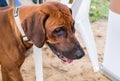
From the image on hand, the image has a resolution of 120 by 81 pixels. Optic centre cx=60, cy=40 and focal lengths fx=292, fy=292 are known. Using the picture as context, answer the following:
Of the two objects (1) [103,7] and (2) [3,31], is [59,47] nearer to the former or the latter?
(2) [3,31]

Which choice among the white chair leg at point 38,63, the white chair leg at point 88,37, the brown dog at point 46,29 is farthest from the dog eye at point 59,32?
the white chair leg at point 88,37

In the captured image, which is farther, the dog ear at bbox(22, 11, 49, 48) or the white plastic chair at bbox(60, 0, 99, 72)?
the white plastic chair at bbox(60, 0, 99, 72)

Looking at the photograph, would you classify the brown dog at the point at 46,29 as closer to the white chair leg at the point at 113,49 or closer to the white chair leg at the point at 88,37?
the white chair leg at the point at 113,49

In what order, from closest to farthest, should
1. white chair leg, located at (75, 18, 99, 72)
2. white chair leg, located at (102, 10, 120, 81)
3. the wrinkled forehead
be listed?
the wrinkled forehead, white chair leg, located at (102, 10, 120, 81), white chair leg, located at (75, 18, 99, 72)

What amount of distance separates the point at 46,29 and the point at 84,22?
940 millimetres

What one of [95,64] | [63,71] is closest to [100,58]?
[95,64]

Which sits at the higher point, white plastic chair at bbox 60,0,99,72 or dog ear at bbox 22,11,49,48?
dog ear at bbox 22,11,49,48

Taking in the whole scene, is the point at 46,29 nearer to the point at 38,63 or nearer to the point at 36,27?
the point at 36,27

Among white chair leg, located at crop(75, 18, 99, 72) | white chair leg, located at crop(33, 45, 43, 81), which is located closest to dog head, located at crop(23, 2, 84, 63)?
white chair leg, located at crop(33, 45, 43, 81)

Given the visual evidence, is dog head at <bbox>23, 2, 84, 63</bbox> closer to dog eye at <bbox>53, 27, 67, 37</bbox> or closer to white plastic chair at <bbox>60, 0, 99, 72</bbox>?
dog eye at <bbox>53, 27, 67, 37</bbox>

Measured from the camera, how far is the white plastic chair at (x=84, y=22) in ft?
7.86

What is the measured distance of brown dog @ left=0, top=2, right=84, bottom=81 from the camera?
1594 mm

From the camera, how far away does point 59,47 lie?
164 centimetres

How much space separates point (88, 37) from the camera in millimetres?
2562
